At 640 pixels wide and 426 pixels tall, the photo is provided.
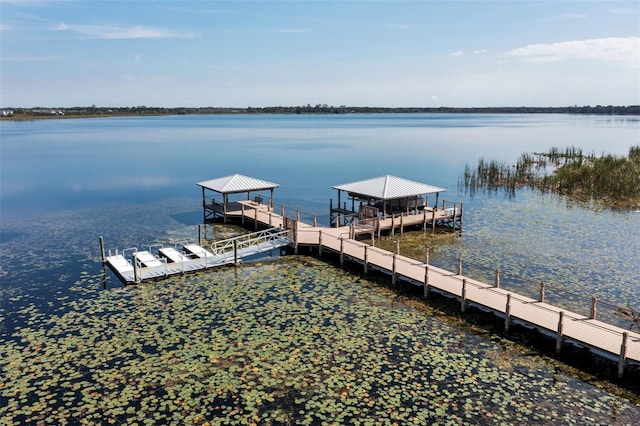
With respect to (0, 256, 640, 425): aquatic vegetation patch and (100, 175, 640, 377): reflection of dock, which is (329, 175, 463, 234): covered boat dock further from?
(0, 256, 640, 425): aquatic vegetation patch

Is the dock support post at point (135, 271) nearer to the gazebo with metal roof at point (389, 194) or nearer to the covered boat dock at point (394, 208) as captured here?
the covered boat dock at point (394, 208)

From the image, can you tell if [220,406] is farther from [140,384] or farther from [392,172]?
[392,172]

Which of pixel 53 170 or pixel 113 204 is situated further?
pixel 53 170

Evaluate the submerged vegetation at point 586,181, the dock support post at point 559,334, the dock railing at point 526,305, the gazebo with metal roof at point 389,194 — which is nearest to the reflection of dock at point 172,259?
the dock railing at point 526,305

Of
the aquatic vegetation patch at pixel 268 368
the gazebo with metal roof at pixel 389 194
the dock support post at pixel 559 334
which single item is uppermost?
the gazebo with metal roof at pixel 389 194

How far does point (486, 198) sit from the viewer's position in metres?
39.1

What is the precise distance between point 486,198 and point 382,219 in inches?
627

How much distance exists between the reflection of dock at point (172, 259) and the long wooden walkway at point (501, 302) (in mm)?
2281

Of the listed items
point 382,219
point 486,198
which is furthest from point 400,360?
point 486,198

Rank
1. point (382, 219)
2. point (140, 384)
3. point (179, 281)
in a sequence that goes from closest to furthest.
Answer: point (140, 384) < point (179, 281) < point (382, 219)

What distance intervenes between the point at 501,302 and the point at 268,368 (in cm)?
828

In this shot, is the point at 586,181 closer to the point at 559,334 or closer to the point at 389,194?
the point at 389,194

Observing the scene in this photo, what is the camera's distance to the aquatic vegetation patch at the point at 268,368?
11.0 m

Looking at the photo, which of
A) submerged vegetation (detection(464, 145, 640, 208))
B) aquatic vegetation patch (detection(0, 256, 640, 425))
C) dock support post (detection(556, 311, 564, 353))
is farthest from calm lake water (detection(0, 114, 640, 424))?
submerged vegetation (detection(464, 145, 640, 208))
